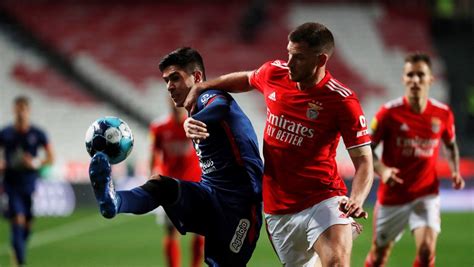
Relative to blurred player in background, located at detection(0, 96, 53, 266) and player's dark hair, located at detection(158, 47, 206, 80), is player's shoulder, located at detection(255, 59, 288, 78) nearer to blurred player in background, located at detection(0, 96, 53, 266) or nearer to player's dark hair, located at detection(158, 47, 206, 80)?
player's dark hair, located at detection(158, 47, 206, 80)

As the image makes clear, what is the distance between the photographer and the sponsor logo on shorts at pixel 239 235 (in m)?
5.97

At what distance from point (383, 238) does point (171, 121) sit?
3.35 meters

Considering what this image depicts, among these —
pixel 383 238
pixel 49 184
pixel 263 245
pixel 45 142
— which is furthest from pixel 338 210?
pixel 49 184

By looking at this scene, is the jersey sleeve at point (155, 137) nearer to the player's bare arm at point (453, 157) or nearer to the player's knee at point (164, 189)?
the player's bare arm at point (453, 157)

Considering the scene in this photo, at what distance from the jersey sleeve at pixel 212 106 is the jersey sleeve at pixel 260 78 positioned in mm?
332

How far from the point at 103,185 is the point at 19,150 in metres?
6.75

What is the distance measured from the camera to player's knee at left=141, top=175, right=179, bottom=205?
564 cm

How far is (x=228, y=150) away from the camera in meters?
5.96

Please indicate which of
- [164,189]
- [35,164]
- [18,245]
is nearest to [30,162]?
[35,164]

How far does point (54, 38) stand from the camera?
2505cm

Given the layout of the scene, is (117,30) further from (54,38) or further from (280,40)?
(280,40)

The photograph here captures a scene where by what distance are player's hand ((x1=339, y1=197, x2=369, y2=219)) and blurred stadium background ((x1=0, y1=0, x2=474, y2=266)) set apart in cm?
1737

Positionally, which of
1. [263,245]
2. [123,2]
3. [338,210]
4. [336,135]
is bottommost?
[263,245]

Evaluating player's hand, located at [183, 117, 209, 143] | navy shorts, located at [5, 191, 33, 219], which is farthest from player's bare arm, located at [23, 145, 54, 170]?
player's hand, located at [183, 117, 209, 143]
